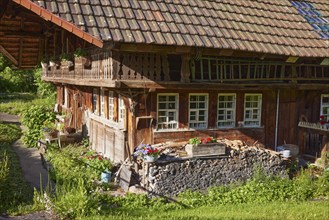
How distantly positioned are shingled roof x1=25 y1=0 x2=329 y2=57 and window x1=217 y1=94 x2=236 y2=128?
199 cm

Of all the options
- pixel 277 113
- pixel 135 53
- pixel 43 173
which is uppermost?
pixel 135 53

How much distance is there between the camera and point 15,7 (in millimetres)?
12305

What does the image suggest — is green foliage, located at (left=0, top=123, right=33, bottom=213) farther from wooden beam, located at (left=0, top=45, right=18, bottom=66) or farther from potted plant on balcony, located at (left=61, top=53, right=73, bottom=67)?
wooden beam, located at (left=0, top=45, right=18, bottom=66)

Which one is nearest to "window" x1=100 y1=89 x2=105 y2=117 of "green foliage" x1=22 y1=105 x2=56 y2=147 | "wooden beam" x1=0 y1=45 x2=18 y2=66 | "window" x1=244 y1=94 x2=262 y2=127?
"green foliage" x1=22 y1=105 x2=56 y2=147

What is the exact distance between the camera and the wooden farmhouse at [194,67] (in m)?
9.27

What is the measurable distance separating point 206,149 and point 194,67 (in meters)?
2.40

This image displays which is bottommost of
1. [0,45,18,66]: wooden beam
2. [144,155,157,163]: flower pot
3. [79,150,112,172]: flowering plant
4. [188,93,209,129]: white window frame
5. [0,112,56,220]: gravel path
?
[0,112,56,220]: gravel path

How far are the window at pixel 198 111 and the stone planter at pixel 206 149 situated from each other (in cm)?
114

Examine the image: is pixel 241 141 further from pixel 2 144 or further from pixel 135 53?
pixel 2 144

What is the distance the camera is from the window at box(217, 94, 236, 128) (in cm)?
1160

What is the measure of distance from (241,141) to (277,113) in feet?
6.58

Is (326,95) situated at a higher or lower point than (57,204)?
higher

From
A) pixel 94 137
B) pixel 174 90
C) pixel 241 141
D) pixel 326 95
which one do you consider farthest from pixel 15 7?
pixel 326 95

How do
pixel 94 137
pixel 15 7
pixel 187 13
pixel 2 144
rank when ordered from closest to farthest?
1. pixel 187 13
2. pixel 15 7
3. pixel 94 137
4. pixel 2 144
